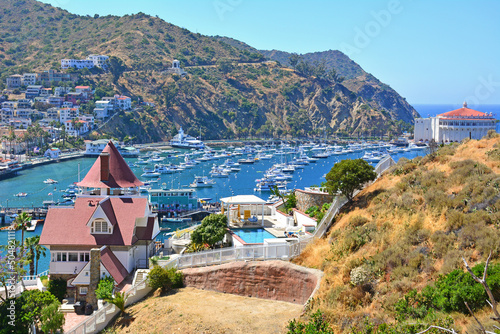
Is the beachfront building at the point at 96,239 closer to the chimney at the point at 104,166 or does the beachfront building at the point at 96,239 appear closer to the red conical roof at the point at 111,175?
the red conical roof at the point at 111,175

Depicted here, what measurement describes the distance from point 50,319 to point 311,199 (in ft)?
59.8

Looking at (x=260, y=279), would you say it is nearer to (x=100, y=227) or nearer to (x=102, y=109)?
(x=100, y=227)

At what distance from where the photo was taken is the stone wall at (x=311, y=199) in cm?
3351

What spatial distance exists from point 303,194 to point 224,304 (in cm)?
1461

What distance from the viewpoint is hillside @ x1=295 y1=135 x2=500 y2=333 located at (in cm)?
1628

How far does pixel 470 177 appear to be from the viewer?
23594 millimetres

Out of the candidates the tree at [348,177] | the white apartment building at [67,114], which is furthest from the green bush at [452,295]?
the white apartment building at [67,114]

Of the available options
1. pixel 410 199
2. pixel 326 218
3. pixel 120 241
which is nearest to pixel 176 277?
pixel 120 241

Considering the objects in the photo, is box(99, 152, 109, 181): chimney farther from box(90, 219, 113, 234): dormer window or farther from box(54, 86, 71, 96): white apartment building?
box(54, 86, 71, 96): white apartment building

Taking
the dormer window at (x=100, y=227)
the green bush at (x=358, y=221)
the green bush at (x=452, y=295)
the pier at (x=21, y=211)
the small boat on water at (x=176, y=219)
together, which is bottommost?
the small boat on water at (x=176, y=219)

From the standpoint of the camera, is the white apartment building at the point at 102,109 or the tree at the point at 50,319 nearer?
the tree at the point at 50,319

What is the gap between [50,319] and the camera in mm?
22766

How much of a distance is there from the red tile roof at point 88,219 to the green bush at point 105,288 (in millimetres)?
3279

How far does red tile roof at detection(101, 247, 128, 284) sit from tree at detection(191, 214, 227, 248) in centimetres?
450
